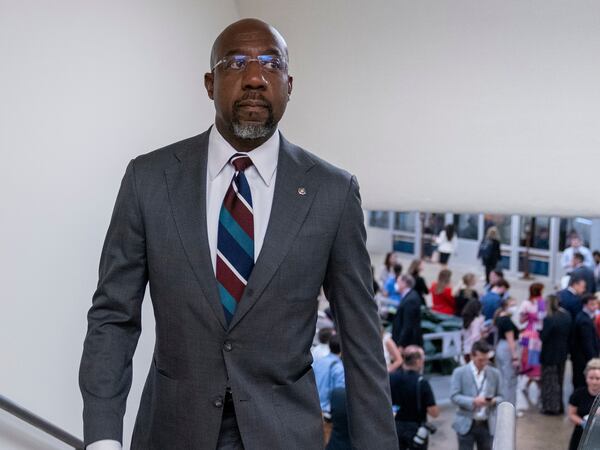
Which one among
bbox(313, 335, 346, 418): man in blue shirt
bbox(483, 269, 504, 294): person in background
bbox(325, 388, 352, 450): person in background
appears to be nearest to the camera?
bbox(325, 388, 352, 450): person in background

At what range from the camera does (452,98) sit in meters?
4.25

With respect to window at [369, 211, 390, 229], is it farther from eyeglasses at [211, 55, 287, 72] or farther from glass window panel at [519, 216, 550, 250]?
eyeglasses at [211, 55, 287, 72]

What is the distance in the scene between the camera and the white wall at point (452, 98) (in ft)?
13.3

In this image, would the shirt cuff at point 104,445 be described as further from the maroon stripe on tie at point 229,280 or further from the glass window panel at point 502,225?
the glass window panel at point 502,225

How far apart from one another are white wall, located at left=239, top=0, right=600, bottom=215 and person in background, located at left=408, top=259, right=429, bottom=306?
12.3 ft

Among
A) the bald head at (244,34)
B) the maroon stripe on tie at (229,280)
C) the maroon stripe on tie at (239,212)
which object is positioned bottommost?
the maroon stripe on tie at (229,280)

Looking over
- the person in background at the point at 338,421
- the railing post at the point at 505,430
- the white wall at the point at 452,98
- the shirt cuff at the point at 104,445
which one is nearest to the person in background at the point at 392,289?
the person in background at the point at 338,421

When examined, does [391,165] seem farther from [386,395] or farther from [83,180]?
[386,395]

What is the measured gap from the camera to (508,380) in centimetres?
816

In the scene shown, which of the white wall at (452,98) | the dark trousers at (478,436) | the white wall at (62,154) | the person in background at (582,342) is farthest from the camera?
the person in background at (582,342)

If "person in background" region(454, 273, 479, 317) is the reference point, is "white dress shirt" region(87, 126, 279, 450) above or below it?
above

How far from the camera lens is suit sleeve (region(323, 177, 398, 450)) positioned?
92.8 inches

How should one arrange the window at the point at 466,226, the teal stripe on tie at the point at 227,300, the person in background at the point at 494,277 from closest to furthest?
the teal stripe on tie at the point at 227,300 → the window at the point at 466,226 → the person in background at the point at 494,277

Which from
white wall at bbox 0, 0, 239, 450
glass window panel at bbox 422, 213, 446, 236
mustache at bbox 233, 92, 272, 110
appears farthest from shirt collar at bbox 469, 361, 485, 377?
mustache at bbox 233, 92, 272, 110
